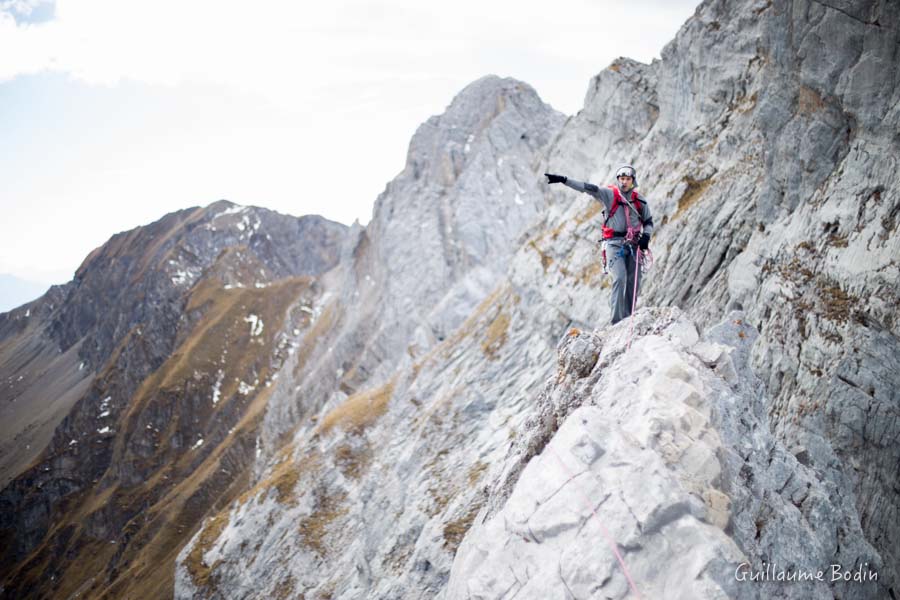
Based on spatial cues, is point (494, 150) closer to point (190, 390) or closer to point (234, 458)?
point (234, 458)

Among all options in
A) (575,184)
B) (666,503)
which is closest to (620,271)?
(575,184)

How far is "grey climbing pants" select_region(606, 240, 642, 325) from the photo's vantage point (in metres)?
16.5

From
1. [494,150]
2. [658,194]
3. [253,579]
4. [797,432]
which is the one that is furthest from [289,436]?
[797,432]

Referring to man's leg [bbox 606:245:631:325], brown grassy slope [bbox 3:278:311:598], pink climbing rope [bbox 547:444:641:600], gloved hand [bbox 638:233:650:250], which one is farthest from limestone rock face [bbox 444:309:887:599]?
brown grassy slope [bbox 3:278:311:598]

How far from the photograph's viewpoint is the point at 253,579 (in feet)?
157

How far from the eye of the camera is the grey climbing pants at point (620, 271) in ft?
54.2

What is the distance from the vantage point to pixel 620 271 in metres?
16.5

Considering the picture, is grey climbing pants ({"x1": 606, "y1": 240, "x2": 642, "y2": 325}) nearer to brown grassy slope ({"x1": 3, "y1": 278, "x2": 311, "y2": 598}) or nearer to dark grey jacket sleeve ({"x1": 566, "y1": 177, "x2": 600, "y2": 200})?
dark grey jacket sleeve ({"x1": 566, "y1": 177, "x2": 600, "y2": 200})

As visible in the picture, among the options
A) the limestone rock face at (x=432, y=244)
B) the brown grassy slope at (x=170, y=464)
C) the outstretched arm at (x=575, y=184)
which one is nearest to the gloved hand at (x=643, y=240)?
the outstretched arm at (x=575, y=184)

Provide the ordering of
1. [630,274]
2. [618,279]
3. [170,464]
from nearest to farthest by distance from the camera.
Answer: [618,279]
[630,274]
[170,464]

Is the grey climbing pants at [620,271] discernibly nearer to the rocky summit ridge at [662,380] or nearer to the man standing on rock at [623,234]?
the man standing on rock at [623,234]

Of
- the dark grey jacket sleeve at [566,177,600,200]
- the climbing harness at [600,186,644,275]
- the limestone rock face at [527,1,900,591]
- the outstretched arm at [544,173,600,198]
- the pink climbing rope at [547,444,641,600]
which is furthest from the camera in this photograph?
the climbing harness at [600,186,644,275]

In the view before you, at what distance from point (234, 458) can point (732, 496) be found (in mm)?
130747

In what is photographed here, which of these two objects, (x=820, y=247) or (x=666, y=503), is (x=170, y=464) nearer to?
(x=820, y=247)
